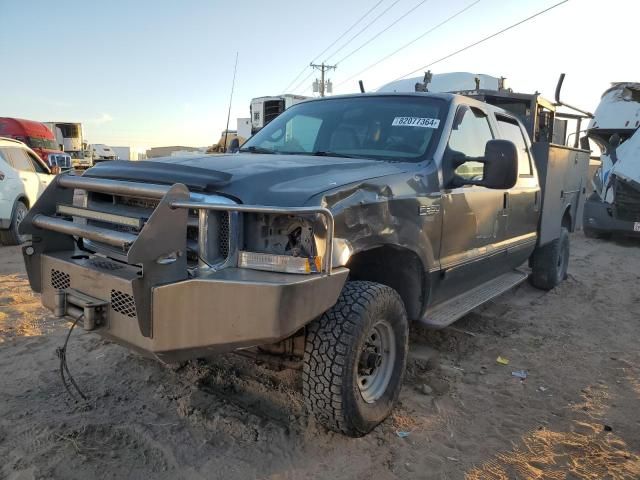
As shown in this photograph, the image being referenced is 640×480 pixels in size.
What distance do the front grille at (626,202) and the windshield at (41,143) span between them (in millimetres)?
16006

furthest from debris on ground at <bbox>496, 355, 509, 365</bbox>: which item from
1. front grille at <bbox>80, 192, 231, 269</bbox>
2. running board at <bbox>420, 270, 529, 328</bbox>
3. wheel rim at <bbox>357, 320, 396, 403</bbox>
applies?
front grille at <bbox>80, 192, 231, 269</bbox>

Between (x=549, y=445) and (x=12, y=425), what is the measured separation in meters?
3.01

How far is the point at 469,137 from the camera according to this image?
404 centimetres

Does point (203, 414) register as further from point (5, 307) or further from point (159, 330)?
point (5, 307)

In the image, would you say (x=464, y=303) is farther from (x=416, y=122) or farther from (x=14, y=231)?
(x=14, y=231)

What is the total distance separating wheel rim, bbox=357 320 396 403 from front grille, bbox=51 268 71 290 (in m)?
1.62

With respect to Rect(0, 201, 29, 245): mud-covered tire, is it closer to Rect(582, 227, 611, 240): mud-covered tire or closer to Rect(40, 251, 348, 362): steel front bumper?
Rect(40, 251, 348, 362): steel front bumper

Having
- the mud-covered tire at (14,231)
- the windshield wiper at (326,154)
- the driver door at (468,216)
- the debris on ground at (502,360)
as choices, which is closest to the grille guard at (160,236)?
the windshield wiper at (326,154)

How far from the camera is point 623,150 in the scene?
10586mm

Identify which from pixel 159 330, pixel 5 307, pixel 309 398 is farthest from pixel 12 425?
pixel 5 307

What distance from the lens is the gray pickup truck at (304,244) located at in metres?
2.29

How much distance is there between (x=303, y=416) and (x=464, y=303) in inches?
65.9

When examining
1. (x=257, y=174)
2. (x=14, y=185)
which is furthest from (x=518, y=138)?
(x=14, y=185)

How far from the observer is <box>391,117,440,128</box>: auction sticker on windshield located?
368cm
